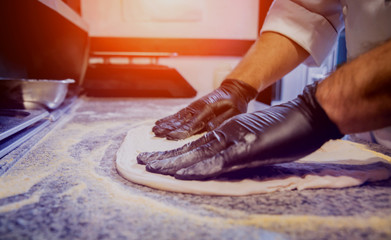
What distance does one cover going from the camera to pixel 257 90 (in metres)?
1.02

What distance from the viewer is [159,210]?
17.9 inches

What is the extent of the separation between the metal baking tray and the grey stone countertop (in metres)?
0.62

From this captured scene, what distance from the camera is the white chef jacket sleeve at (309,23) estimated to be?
92cm

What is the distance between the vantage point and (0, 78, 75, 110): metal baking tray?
110 centimetres

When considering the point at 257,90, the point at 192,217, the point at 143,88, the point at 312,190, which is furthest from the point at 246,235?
the point at 143,88

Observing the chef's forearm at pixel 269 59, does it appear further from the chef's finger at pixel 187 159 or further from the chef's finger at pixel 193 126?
the chef's finger at pixel 187 159

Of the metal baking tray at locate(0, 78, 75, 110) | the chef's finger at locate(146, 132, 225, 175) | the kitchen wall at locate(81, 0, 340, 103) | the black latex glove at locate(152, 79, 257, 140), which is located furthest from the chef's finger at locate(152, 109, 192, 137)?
the kitchen wall at locate(81, 0, 340, 103)

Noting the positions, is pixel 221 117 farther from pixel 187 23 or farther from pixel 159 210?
pixel 187 23

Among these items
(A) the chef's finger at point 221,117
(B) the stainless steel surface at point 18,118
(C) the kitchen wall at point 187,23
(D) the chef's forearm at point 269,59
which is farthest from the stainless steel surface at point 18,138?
(C) the kitchen wall at point 187,23

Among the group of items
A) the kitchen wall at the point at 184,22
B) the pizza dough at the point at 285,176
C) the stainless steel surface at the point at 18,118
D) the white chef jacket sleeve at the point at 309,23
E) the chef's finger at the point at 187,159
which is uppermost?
the kitchen wall at the point at 184,22

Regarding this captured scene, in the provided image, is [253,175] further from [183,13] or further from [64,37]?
[183,13]

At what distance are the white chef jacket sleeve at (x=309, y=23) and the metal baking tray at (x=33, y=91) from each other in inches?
40.3

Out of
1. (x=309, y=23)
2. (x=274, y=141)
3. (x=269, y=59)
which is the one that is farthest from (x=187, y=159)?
(x=309, y=23)

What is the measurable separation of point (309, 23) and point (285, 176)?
25.3 inches
